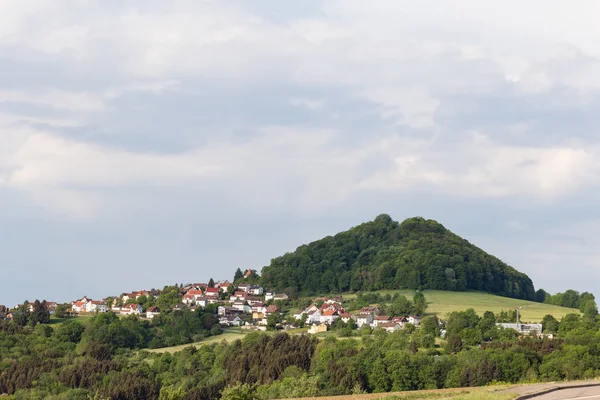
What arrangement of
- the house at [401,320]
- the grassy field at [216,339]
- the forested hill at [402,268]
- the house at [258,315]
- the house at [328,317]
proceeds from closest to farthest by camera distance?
the grassy field at [216,339] < the house at [401,320] < the house at [328,317] < the house at [258,315] < the forested hill at [402,268]

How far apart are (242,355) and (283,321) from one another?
4157 centimetres

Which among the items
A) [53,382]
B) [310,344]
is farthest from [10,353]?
[310,344]

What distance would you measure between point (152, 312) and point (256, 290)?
113 feet

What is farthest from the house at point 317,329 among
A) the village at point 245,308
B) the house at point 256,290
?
the house at point 256,290

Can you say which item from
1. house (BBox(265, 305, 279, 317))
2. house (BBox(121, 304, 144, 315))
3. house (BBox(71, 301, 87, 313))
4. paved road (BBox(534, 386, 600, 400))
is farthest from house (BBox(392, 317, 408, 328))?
paved road (BBox(534, 386, 600, 400))

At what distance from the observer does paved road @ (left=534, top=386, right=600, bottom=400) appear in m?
32.4

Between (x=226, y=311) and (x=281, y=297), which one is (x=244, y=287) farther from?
(x=226, y=311)

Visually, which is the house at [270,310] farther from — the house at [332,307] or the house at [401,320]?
the house at [401,320]

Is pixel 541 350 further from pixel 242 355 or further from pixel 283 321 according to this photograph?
pixel 283 321

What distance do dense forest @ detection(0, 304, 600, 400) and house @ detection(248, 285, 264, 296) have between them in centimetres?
4719

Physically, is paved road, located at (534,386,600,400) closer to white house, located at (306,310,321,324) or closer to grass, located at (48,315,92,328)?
white house, located at (306,310,321,324)

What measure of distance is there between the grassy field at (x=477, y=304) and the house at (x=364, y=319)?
1011 cm

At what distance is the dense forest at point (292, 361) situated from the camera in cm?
7669

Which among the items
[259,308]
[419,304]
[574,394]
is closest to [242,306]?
[259,308]
